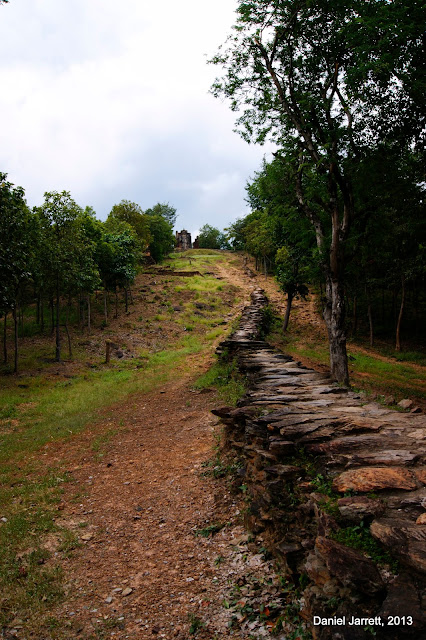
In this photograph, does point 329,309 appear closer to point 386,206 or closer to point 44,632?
point 386,206

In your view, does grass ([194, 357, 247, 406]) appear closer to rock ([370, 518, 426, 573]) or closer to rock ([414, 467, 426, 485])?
rock ([414, 467, 426, 485])

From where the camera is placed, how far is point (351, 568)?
3189 millimetres

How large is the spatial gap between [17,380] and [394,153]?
812 inches

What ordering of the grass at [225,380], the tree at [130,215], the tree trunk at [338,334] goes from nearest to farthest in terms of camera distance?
the tree trunk at [338,334], the grass at [225,380], the tree at [130,215]

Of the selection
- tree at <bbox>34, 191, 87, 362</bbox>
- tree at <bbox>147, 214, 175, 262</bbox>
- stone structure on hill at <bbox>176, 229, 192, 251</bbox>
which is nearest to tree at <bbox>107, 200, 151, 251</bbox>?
tree at <bbox>147, 214, 175, 262</bbox>

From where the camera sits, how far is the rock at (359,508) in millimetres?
3588

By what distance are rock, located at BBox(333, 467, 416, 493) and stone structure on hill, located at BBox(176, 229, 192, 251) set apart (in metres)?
96.6

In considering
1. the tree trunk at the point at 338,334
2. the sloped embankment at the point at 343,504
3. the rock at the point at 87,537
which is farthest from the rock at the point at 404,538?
the tree trunk at the point at 338,334

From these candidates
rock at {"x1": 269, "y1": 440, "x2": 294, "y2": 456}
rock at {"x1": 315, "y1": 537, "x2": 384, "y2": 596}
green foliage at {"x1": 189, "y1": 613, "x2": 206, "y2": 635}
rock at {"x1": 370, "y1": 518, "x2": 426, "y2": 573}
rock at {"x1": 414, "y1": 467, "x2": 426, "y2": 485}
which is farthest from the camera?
rock at {"x1": 269, "y1": 440, "x2": 294, "y2": 456}

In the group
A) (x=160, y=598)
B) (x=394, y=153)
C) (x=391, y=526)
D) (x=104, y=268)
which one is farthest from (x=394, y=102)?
(x=104, y=268)

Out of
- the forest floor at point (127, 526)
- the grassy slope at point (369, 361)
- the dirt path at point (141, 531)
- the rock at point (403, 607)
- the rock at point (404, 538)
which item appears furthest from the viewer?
the grassy slope at point (369, 361)

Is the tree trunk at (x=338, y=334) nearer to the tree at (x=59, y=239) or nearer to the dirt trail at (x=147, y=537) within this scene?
the dirt trail at (x=147, y=537)

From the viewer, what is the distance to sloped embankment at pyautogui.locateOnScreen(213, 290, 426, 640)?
2.92 meters

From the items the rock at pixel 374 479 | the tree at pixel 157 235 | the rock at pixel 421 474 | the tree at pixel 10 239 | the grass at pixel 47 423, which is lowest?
the grass at pixel 47 423
